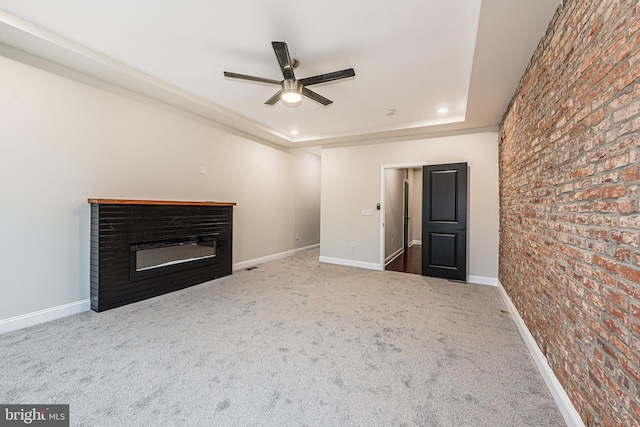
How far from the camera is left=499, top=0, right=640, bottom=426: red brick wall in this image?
1080mm

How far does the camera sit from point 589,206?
4.52 feet

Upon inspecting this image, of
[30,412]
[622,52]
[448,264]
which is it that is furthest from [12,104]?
[448,264]

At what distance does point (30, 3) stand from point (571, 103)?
3822 millimetres

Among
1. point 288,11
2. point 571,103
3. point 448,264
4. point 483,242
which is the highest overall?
point 288,11

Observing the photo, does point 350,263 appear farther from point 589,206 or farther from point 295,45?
point 589,206

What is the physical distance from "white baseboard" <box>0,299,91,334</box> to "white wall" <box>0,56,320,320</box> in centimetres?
5

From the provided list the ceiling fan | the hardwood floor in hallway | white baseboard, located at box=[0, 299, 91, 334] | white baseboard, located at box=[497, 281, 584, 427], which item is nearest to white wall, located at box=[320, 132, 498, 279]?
the hardwood floor in hallway

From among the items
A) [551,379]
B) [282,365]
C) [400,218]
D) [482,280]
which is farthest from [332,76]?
[400,218]

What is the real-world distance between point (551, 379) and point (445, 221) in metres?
2.93

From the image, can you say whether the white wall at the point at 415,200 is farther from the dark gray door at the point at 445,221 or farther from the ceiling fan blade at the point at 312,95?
the ceiling fan blade at the point at 312,95

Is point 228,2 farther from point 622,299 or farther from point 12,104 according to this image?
point 622,299

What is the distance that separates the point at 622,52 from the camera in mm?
1134

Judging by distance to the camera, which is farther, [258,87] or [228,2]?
[258,87]

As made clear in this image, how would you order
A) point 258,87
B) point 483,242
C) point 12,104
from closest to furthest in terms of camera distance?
point 12,104 → point 258,87 → point 483,242
